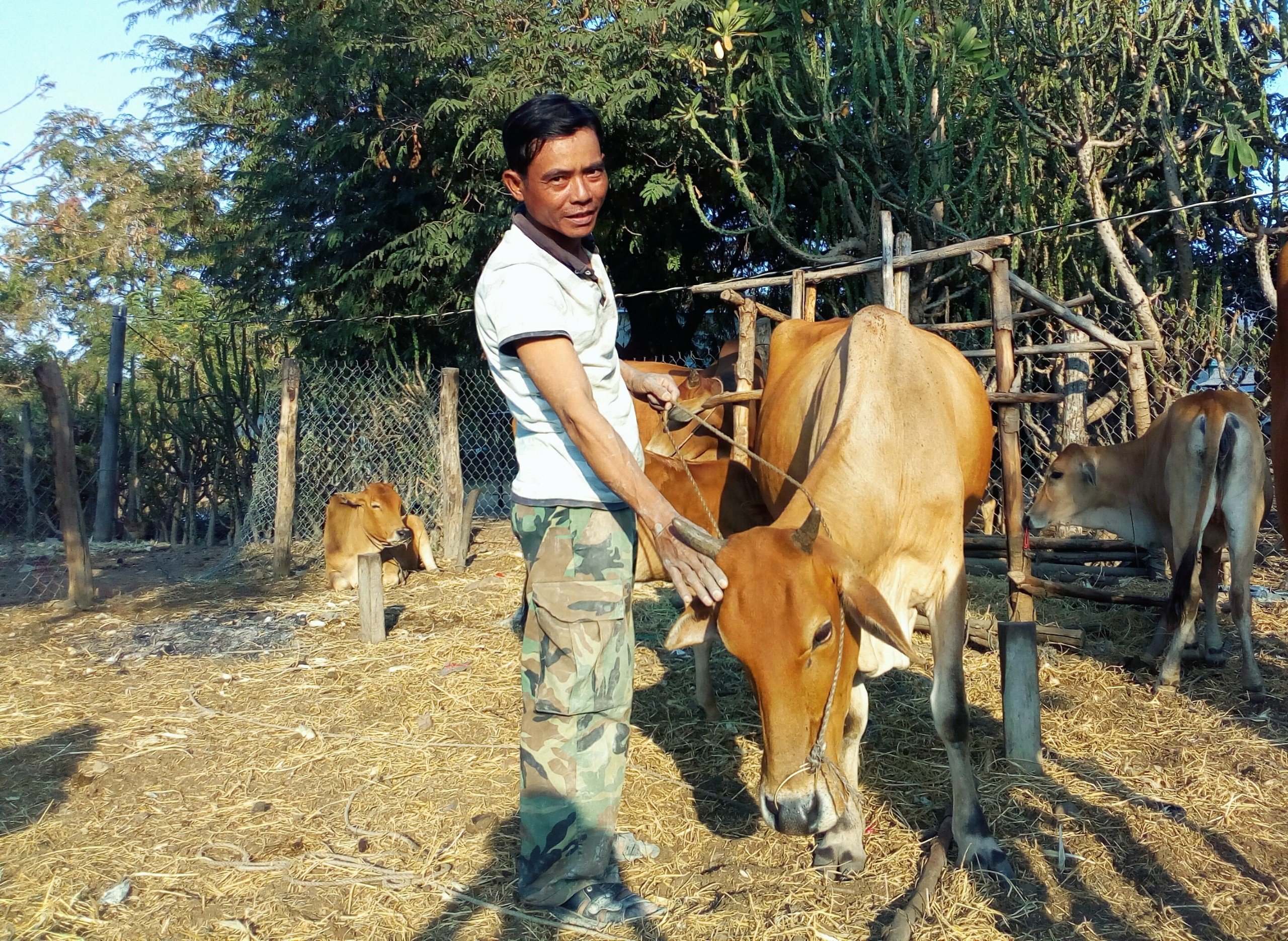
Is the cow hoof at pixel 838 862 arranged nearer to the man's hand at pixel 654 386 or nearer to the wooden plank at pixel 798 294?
the man's hand at pixel 654 386

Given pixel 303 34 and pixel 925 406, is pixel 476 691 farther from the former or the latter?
pixel 303 34

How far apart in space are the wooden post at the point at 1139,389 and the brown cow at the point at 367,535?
19.9 ft

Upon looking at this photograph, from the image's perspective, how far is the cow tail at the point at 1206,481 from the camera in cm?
541

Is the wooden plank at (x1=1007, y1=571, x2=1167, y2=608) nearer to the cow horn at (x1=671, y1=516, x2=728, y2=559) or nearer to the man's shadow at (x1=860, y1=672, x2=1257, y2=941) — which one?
the man's shadow at (x1=860, y1=672, x2=1257, y2=941)

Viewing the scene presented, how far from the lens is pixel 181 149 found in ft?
55.8

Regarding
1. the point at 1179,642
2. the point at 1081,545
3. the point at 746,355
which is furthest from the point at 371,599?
the point at 1081,545

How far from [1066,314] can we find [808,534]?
461 centimetres

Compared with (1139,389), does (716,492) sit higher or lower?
lower

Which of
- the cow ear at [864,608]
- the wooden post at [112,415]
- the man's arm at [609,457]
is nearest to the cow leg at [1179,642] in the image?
the cow ear at [864,608]

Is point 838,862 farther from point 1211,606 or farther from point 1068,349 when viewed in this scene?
point 1068,349

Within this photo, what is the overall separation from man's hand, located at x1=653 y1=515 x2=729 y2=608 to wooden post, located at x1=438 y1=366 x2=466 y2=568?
7.09 metres

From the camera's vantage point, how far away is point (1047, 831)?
3.54m

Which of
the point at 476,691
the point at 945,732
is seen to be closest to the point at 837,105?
the point at 476,691

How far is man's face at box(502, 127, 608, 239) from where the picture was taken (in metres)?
2.71
